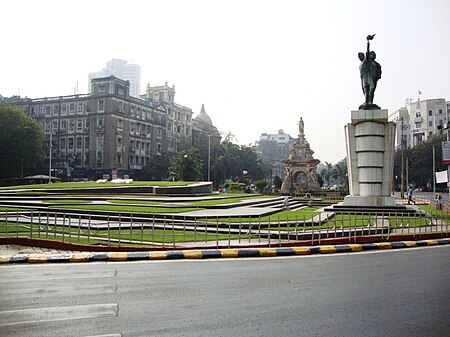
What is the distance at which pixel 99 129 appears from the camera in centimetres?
7662

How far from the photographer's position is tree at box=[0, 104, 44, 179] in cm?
5822

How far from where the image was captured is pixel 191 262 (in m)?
10.9

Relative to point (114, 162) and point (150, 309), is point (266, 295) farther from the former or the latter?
point (114, 162)

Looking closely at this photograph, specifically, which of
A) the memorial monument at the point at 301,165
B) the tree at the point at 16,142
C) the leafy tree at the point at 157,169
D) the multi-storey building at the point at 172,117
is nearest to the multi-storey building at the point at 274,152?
the multi-storey building at the point at 172,117

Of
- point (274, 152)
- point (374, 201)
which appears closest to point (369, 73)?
point (374, 201)

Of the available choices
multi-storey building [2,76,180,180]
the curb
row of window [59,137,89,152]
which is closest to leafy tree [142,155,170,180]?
multi-storey building [2,76,180,180]

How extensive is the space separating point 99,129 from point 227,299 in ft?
242

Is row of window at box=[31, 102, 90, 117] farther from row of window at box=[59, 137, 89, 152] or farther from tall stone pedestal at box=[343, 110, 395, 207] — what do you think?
tall stone pedestal at box=[343, 110, 395, 207]

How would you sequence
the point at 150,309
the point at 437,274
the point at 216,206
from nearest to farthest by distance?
the point at 150,309, the point at 437,274, the point at 216,206

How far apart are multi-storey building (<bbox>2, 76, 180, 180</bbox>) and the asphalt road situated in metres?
66.0

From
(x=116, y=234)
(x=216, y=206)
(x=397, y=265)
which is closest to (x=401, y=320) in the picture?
(x=397, y=265)

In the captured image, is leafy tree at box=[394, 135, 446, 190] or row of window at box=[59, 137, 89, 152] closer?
leafy tree at box=[394, 135, 446, 190]

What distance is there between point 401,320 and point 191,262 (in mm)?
6020

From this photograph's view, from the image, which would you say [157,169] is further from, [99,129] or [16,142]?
[16,142]
